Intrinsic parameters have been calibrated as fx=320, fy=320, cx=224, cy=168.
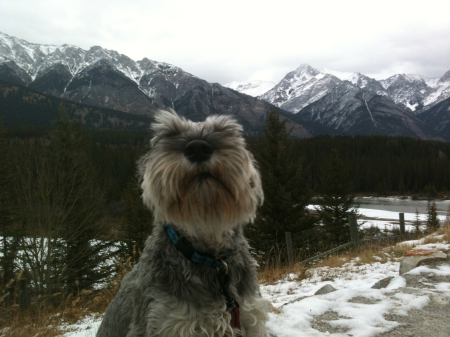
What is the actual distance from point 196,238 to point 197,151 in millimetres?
720

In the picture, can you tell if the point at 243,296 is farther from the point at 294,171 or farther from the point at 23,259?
the point at 294,171

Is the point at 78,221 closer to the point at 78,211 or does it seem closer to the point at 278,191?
the point at 78,211

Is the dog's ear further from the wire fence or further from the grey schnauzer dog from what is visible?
the wire fence

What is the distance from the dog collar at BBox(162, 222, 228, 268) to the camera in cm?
237

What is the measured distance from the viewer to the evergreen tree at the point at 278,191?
61.0 ft

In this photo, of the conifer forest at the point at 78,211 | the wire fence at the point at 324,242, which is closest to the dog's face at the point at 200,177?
the conifer forest at the point at 78,211

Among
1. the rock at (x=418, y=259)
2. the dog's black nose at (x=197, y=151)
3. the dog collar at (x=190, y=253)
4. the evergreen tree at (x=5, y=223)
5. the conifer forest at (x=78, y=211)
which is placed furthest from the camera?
the evergreen tree at (x=5, y=223)

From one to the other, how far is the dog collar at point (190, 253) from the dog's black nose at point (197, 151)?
64 cm

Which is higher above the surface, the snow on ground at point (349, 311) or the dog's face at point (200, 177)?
the dog's face at point (200, 177)

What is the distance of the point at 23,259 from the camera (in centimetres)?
1398

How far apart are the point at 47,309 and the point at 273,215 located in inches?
534

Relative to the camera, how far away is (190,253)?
2365 millimetres

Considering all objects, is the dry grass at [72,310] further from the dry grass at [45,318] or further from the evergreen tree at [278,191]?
the evergreen tree at [278,191]

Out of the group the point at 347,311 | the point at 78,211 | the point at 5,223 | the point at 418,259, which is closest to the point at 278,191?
the point at 78,211
